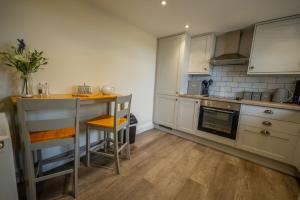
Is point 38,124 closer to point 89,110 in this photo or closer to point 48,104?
point 48,104

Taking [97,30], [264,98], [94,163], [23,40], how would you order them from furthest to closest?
[264,98], [97,30], [94,163], [23,40]

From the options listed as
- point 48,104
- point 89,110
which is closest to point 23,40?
point 48,104

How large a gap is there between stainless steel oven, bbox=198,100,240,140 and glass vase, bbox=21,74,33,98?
2544mm

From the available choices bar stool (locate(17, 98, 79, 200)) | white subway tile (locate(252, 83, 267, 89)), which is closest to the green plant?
bar stool (locate(17, 98, 79, 200))

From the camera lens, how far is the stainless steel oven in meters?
2.13

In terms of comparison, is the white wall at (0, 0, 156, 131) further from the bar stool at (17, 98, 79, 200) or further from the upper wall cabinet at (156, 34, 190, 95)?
the bar stool at (17, 98, 79, 200)

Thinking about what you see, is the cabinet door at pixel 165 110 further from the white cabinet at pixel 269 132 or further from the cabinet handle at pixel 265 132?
the cabinet handle at pixel 265 132

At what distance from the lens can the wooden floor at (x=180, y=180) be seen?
134cm

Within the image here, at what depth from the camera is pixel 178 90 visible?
279 centimetres

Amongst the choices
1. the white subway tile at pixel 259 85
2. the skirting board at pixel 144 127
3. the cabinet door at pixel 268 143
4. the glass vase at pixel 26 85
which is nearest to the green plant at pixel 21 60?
the glass vase at pixel 26 85

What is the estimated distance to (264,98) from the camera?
7.39ft

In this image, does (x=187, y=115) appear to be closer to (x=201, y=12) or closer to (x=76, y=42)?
(x=201, y=12)

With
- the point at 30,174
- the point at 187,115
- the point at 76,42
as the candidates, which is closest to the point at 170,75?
the point at 187,115

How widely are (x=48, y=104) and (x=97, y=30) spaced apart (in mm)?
1384
